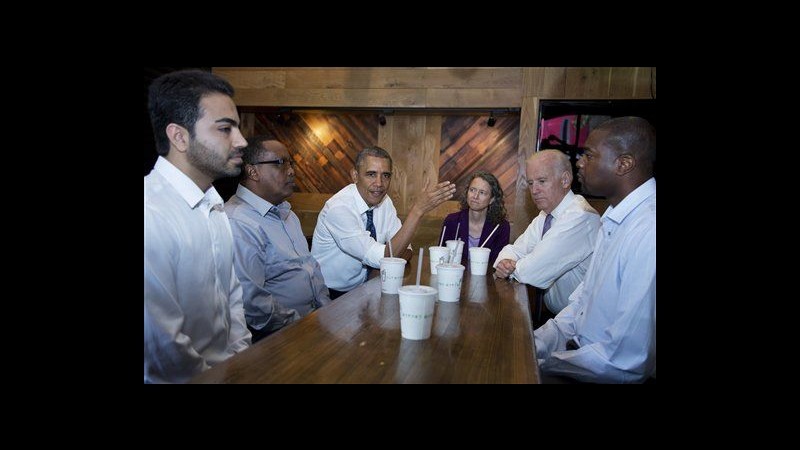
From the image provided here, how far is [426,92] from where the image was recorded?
4.84m

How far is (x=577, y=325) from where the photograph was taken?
203cm

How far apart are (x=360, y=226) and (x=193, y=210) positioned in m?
1.47

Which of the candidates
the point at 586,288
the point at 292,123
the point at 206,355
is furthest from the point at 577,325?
the point at 292,123

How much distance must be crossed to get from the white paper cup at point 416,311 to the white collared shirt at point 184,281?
25.8 inches

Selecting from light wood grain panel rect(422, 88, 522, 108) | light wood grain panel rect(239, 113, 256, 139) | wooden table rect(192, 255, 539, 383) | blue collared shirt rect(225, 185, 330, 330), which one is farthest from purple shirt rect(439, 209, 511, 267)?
light wood grain panel rect(239, 113, 256, 139)

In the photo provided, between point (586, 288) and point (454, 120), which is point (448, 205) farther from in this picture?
point (586, 288)

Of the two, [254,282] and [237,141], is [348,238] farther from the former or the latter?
[237,141]

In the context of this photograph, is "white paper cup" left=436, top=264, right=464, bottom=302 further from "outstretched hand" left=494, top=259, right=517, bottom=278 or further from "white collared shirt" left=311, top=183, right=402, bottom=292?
"white collared shirt" left=311, top=183, right=402, bottom=292

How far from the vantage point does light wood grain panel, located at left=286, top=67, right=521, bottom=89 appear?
15.3ft

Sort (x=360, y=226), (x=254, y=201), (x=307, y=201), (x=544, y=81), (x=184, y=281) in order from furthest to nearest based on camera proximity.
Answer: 1. (x=307, y=201)
2. (x=544, y=81)
3. (x=360, y=226)
4. (x=254, y=201)
5. (x=184, y=281)

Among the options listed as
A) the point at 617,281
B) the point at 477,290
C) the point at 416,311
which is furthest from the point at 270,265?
the point at 617,281

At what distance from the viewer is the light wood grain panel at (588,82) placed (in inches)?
173

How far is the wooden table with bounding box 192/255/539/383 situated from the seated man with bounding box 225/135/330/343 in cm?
67

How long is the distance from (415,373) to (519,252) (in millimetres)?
2118
